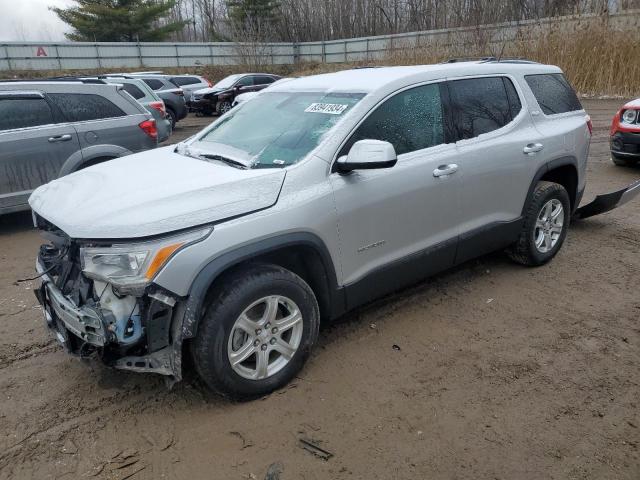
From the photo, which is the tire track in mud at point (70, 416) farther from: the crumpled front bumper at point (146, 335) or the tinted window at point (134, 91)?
the tinted window at point (134, 91)

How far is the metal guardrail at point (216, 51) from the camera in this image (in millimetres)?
25125

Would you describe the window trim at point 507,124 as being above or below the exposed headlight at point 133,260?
above

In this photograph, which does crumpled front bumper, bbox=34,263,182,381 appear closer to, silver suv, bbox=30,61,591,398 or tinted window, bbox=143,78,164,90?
silver suv, bbox=30,61,591,398

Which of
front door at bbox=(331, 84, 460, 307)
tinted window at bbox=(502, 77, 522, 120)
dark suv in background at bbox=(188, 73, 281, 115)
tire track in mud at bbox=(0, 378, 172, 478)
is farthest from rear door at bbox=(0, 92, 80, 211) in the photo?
dark suv in background at bbox=(188, 73, 281, 115)

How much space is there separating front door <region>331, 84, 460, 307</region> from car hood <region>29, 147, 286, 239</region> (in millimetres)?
587

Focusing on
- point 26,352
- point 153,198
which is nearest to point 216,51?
point 26,352

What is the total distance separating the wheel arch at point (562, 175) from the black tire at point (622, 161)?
4.25 m

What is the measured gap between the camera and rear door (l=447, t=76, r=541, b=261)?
391cm

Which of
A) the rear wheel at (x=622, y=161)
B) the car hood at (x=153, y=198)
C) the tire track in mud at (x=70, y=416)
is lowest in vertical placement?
the tire track in mud at (x=70, y=416)

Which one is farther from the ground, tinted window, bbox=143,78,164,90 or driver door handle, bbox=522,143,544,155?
tinted window, bbox=143,78,164,90

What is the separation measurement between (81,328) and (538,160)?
3.77 m

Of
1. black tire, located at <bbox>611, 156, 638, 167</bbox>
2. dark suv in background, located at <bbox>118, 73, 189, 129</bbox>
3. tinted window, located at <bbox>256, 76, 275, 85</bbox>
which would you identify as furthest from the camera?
tinted window, located at <bbox>256, 76, 275, 85</bbox>

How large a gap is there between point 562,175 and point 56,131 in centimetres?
592

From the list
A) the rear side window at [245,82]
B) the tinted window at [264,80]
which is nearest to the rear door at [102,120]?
the rear side window at [245,82]
